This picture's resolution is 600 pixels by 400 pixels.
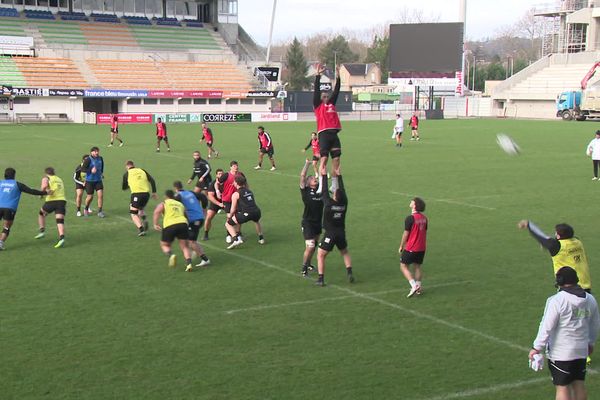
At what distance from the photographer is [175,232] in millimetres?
12938

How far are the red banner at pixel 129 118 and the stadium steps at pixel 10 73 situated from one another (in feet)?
22.8

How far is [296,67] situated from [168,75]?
48.6 meters

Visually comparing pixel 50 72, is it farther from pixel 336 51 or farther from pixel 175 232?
pixel 336 51

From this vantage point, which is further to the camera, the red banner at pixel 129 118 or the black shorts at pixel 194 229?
the red banner at pixel 129 118

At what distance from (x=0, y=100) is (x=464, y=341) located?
57.3 metres

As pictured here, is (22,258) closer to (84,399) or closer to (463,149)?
(84,399)

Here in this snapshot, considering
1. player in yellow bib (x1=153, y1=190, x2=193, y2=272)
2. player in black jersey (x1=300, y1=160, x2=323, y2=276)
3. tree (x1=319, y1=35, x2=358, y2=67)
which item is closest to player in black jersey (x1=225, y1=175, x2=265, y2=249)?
player in yellow bib (x1=153, y1=190, x2=193, y2=272)

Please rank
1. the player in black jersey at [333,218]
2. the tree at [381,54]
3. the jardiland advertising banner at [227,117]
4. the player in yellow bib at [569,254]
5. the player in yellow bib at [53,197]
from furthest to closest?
the tree at [381,54]
the jardiland advertising banner at [227,117]
the player in yellow bib at [53,197]
the player in black jersey at [333,218]
the player in yellow bib at [569,254]

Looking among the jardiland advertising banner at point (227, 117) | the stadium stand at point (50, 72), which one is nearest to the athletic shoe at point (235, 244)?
the stadium stand at point (50, 72)

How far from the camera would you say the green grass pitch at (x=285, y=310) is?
788 centimetres

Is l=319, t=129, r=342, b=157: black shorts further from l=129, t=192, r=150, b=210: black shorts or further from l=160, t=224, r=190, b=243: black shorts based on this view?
l=129, t=192, r=150, b=210: black shorts

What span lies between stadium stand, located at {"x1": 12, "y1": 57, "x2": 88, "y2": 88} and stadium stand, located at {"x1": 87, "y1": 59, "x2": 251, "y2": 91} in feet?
6.97

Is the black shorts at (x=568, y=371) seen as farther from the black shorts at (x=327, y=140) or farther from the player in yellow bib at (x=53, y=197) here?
the player in yellow bib at (x=53, y=197)

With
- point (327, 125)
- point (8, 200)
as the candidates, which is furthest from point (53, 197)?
point (327, 125)
